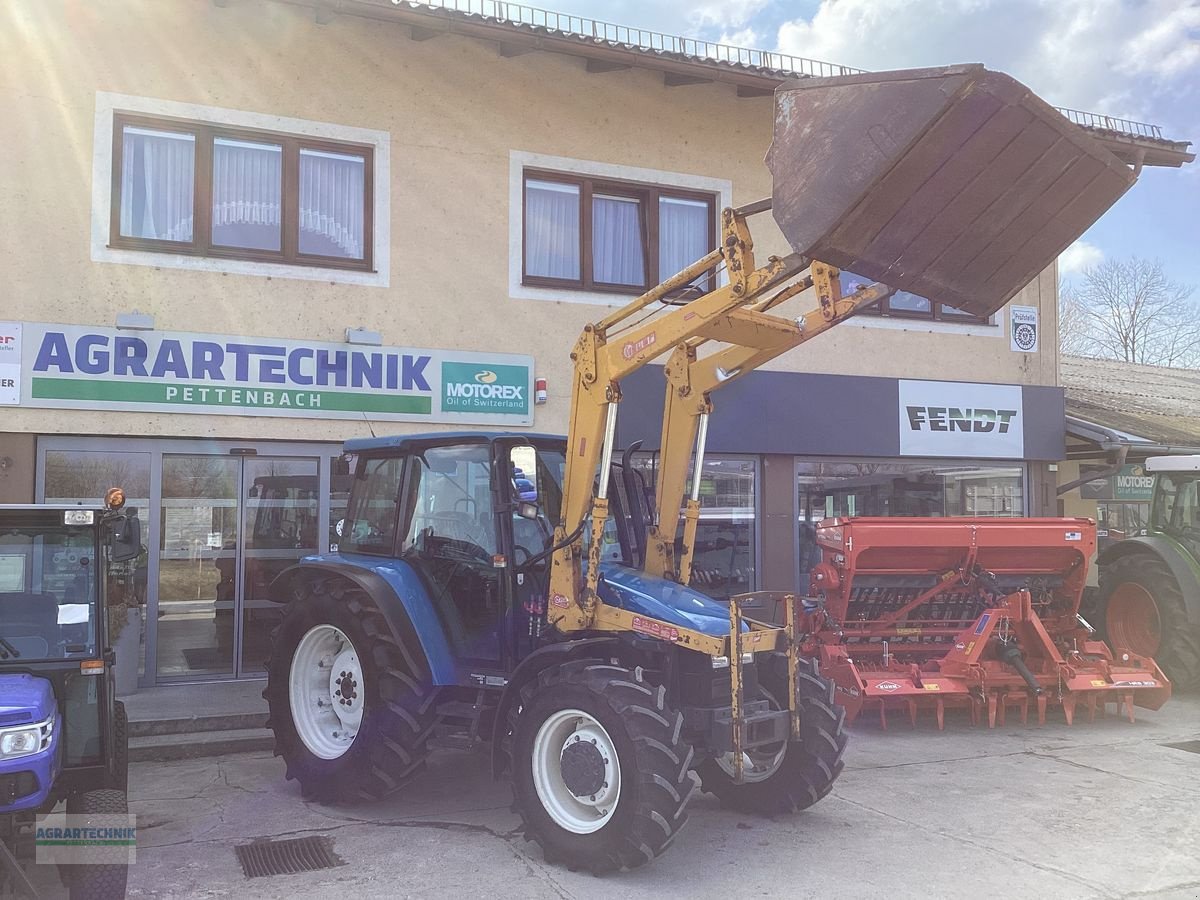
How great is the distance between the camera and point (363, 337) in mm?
8750

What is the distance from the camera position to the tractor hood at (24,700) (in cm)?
370

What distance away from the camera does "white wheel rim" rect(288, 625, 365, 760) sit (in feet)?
19.3

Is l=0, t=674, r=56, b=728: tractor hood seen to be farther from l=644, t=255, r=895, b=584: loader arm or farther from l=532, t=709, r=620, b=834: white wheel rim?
l=644, t=255, r=895, b=584: loader arm

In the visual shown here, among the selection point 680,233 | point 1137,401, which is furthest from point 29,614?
point 1137,401

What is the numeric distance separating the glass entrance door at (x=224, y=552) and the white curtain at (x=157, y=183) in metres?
1.92

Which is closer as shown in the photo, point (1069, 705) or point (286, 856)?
point (286, 856)

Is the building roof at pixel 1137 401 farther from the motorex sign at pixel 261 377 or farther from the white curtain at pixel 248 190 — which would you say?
the white curtain at pixel 248 190

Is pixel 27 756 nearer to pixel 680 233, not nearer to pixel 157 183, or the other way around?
pixel 157 183

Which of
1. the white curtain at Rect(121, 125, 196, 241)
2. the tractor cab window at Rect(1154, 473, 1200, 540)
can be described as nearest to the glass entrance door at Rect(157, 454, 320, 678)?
the white curtain at Rect(121, 125, 196, 241)

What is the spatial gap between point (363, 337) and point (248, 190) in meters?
Result: 1.62

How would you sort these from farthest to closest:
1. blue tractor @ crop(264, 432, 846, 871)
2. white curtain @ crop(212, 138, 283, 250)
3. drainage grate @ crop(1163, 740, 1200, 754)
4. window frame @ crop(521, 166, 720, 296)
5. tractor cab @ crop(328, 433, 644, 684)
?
window frame @ crop(521, 166, 720, 296)
white curtain @ crop(212, 138, 283, 250)
drainage grate @ crop(1163, 740, 1200, 754)
tractor cab @ crop(328, 433, 644, 684)
blue tractor @ crop(264, 432, 846, 871)

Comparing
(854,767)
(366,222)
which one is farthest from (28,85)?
(854,767)

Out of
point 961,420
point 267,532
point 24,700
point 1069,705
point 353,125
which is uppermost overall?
point 353,125

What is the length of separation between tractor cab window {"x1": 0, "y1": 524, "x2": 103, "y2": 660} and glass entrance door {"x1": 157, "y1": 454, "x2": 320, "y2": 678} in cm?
410
